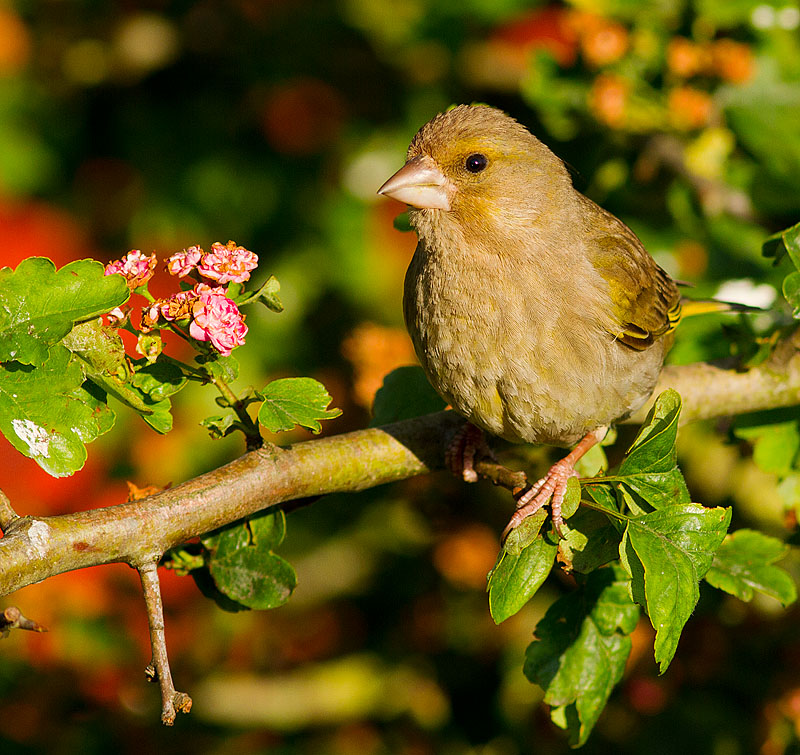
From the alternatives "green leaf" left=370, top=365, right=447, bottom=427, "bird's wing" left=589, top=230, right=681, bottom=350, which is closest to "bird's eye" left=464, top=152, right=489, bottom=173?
"bird's wing" left=589, top=230, right=681, bottom=350

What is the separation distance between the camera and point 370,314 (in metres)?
4.09

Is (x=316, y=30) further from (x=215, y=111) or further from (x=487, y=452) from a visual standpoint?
(x=487, y=452)

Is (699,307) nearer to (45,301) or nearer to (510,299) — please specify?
(510,299)

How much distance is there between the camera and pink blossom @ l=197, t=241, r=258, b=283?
5.96 ft

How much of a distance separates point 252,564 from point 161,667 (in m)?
0.47

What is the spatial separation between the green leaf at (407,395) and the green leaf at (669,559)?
3.42 feet

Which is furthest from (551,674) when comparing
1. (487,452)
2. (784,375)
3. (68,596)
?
(68,596)

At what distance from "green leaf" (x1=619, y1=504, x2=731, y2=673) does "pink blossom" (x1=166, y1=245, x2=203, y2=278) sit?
0.98m

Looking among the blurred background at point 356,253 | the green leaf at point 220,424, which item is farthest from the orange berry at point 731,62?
the green leaf at point 220,424

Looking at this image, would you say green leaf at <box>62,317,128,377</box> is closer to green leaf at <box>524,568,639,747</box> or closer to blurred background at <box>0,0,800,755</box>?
green leaf at <box>524,568,639,747</box>

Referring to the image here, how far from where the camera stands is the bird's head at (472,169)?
254 centimetres

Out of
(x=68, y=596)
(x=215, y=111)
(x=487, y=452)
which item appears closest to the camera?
(x=487, y=452)

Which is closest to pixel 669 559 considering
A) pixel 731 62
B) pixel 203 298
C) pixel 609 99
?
pixel 203 298

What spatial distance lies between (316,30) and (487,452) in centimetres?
242
